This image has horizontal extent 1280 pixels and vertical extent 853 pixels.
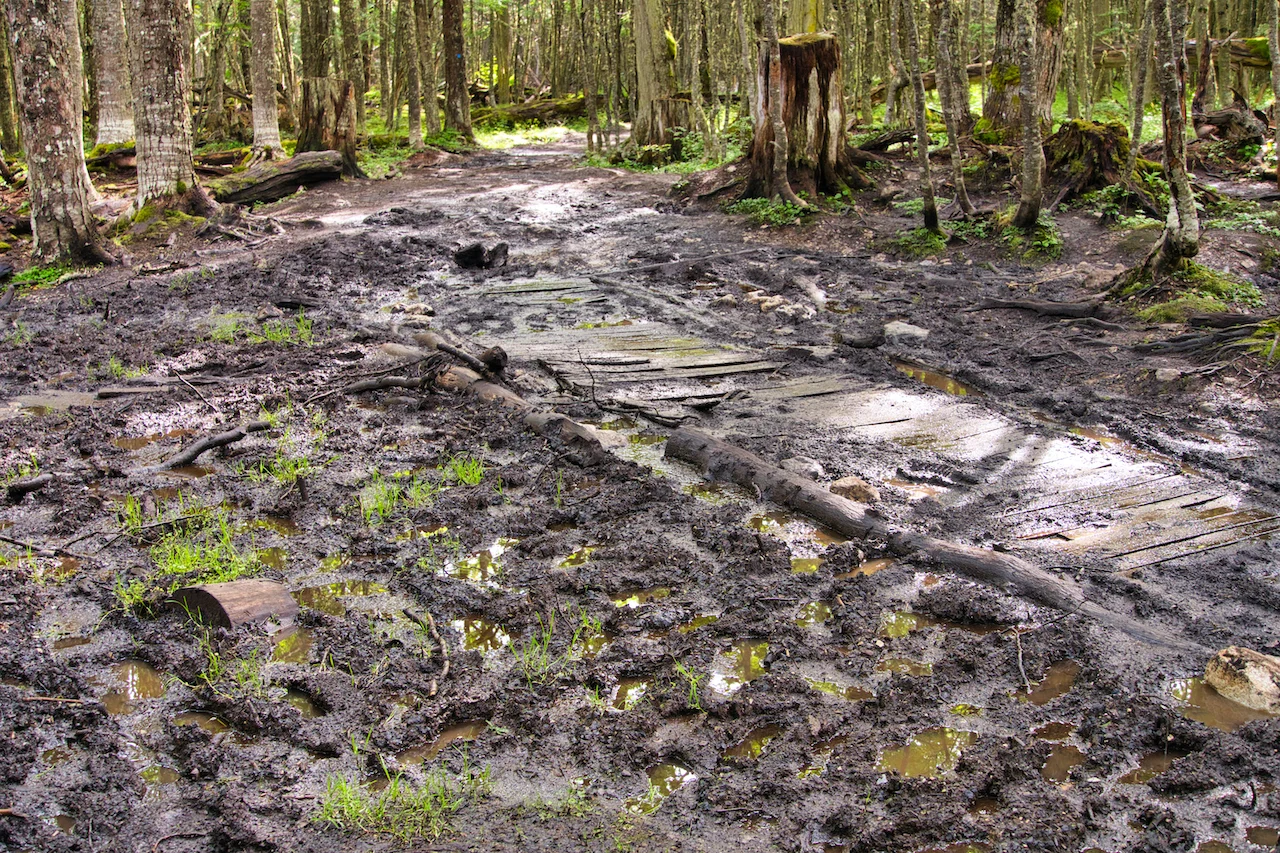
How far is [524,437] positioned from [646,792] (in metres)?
3.71

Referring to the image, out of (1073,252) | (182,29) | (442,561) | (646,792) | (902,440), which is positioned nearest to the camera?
(646,792)

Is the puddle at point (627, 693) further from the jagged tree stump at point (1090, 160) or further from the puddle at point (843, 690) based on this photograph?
the jagged tree stump at point (1090, 160)

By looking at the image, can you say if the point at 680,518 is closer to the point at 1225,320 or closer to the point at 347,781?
the point at 347,781

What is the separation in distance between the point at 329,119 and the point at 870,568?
57.9 feet

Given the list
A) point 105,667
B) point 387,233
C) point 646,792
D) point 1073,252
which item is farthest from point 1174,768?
point 387,233

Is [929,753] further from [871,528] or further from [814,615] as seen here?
[871,528]

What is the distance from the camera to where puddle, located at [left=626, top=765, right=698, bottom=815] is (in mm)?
3227

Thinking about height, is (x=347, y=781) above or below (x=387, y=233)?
below

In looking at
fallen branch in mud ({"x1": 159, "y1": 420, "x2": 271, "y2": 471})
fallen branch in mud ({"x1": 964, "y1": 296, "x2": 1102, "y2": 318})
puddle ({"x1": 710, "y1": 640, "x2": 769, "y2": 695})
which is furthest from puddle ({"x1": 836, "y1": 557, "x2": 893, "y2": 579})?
fallen branch in mud ({"x1": 964, "y1": 296, "x2": 1102, "y2": 318})

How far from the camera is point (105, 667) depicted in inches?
158

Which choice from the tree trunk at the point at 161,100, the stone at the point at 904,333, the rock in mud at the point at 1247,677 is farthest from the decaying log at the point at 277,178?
the rock in mud at the point at 1247,677

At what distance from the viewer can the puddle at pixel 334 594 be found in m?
4.56

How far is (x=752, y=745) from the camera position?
356cm

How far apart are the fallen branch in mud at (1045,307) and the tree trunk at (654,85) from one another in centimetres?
1313
